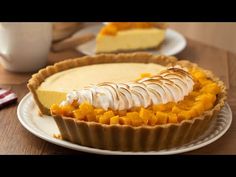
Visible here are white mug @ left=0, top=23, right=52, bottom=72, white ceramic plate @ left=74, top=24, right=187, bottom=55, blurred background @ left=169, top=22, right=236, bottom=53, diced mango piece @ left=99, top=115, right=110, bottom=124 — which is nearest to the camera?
diced mango piece @ left=99, top=115, right=110, bottom=124

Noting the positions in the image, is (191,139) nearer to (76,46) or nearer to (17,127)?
(17,127)

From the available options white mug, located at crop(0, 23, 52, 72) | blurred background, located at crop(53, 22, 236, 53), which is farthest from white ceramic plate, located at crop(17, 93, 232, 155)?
blurred background, located at crop(53, 22, 236, 53)

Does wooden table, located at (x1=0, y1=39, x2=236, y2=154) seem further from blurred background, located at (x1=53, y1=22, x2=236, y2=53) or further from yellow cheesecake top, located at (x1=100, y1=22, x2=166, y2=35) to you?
blurred background, located at (x1=53, y1=22, x2=236, y2=53)

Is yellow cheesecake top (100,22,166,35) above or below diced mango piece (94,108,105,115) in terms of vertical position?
below

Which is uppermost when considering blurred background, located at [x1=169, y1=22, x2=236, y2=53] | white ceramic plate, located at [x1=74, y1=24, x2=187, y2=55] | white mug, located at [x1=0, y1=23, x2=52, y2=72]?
white mug, located at [x1=0, y1=23, x2=52, y2=72]

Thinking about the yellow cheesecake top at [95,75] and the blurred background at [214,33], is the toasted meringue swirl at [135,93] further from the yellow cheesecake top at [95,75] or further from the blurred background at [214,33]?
the blurred background at [214,33]

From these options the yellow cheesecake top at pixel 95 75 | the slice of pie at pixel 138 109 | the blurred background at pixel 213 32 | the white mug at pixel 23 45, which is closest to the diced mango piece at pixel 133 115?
the slice of pie at pixel 138 109

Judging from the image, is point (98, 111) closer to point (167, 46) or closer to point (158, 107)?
point (158, 107)
